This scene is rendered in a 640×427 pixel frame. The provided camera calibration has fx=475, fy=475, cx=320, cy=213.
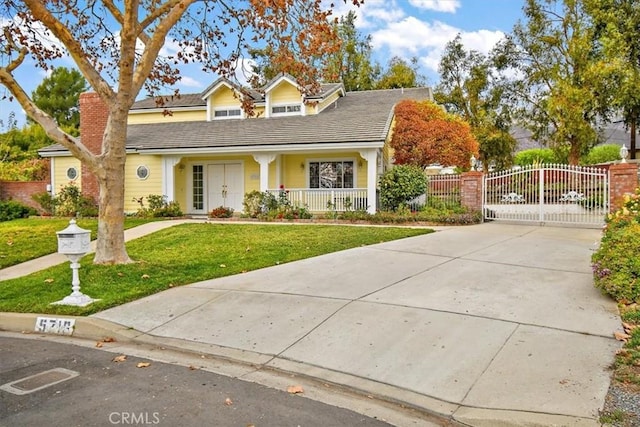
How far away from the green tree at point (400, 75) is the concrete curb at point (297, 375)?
3036cm

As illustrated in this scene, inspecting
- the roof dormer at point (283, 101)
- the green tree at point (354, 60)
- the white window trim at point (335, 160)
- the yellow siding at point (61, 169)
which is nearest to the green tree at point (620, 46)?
the white window trim at point (335, 160)

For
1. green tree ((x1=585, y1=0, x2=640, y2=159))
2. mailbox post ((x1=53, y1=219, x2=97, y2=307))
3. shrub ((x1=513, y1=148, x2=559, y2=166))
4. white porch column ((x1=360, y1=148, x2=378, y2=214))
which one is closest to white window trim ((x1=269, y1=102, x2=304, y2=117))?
white porch column ((x1=360, y1=148, x2=378, y2=214))

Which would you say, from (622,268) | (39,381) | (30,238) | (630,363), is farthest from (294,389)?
(30,238)

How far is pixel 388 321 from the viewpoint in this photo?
561cm

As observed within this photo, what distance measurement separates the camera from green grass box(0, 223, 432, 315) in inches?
285

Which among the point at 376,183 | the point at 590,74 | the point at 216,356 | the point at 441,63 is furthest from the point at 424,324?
the point at 441,63

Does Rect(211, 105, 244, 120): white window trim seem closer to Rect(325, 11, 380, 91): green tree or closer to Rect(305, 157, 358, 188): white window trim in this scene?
Rect(305, 157, 358, 188): white window trim

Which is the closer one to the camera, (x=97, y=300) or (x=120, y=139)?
(x=97, y=300)

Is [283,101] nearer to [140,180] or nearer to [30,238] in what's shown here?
[140,180]

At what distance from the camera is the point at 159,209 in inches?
742

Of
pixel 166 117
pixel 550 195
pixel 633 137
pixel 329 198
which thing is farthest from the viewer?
pixel 633 137

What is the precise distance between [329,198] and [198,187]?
661cm

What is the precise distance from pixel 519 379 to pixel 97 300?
18.5 ft

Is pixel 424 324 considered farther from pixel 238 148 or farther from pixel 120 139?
pixel 238 148
